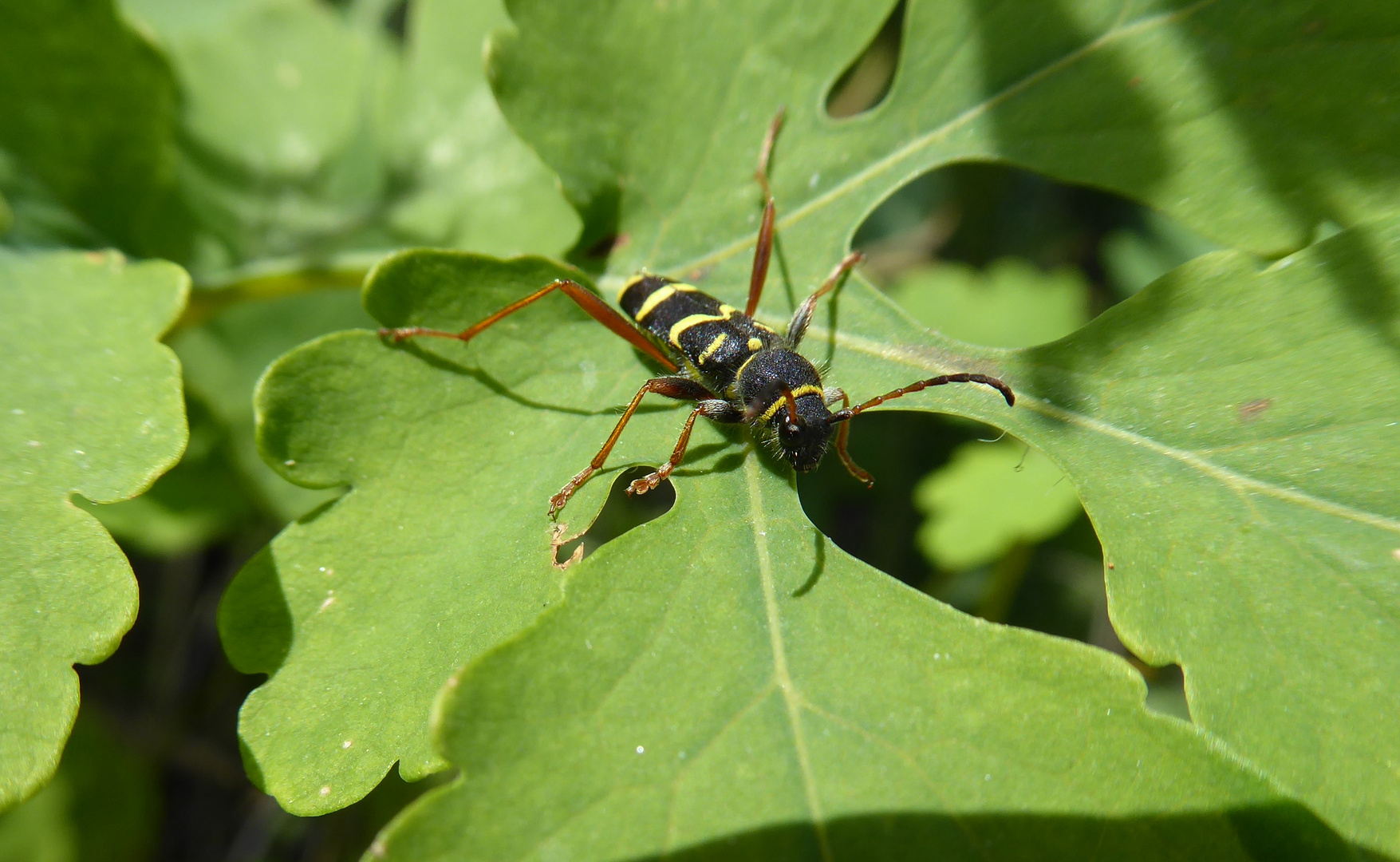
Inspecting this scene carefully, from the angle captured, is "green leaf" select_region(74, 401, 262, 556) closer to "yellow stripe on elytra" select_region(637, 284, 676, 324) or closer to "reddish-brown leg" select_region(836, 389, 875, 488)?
"yellow stripe on elytra" select_region(637, 284, 676, 324)

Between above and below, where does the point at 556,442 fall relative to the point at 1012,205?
above

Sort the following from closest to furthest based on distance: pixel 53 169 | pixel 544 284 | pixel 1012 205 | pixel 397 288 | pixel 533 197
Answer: pixel 397 288 < pixel 544 284 < pixel 53 169 < pixel 533 197 < pixel 1012 205

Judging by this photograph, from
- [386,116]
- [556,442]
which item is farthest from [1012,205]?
[556,442]

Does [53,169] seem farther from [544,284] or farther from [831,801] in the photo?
[831,801]

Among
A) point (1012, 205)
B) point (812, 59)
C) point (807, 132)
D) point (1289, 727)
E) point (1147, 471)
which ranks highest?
point (812, 59)

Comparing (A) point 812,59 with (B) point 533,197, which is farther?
(B) point 533,197

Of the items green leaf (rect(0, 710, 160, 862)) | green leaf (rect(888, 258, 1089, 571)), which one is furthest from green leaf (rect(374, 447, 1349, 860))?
green leaf (rect(0, 710, 160, 862))
